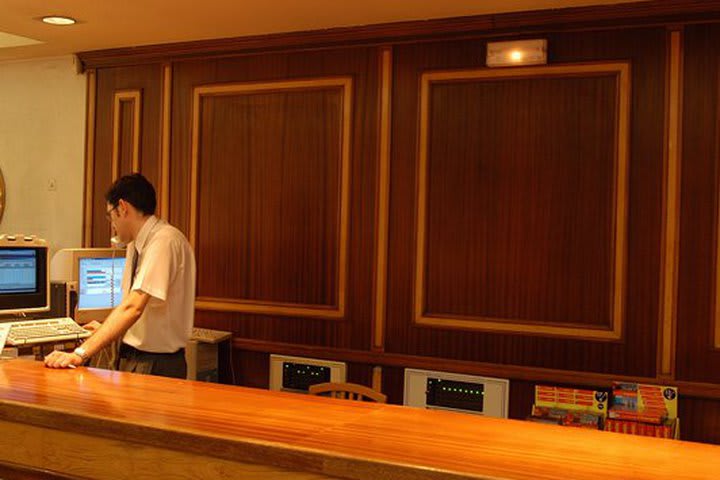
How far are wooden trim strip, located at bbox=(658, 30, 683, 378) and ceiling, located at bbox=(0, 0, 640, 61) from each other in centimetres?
39

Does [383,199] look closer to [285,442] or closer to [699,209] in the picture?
[699,209]

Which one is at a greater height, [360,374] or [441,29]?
[441,29]

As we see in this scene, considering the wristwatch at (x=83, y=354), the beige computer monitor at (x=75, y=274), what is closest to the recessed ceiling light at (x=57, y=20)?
the beige computer monitor at (x=75, y=274)

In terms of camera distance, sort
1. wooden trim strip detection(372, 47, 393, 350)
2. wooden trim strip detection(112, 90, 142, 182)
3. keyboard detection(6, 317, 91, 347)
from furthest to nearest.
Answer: wooden trim strip detection(112, 90, 142, 182)
wooden trim strip detection(372, 47, 393, 350)
keyboard detection(6, 317, 91, 347)

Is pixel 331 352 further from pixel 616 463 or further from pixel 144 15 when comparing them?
pixel 616 463

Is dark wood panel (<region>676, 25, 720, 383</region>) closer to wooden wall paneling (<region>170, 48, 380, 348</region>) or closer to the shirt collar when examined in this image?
wooden wall paneling (<region>170, 48, 380, 348</region>)

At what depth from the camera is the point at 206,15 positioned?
4.25 metres

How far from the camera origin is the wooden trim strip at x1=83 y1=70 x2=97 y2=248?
529 cm

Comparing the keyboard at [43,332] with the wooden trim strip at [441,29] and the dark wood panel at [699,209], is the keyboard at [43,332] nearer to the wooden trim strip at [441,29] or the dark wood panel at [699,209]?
the wooden trim strip at [441,29]

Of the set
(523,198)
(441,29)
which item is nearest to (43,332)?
(523,198)

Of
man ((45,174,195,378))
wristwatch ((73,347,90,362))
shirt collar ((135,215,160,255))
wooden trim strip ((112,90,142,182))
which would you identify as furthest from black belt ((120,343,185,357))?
wooden trim strip ((112,90,142,182))

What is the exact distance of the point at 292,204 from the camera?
4.64 metres

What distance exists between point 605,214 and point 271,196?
1832mm

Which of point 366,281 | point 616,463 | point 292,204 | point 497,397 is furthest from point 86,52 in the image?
point 616,463
